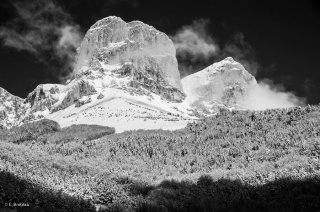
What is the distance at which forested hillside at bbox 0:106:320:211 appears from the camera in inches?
496

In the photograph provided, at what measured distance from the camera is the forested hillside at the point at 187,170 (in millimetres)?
12594

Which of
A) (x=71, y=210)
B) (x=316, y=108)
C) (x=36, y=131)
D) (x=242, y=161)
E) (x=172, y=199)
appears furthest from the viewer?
(x=36, y=131)

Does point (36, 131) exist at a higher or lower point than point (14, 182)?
higher

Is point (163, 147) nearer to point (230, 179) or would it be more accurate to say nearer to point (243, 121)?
point (243, 121)

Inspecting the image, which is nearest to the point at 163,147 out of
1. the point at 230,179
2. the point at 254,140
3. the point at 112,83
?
the point at 254,140

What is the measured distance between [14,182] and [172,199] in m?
5.22

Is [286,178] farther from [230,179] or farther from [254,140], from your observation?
[254,140]

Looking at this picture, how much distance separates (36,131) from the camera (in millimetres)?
46469

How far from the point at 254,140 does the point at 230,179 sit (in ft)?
30.3

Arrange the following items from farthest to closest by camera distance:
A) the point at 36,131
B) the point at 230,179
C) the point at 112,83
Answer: the point at 112,83 → the point at 36,131 → the point at 230,179

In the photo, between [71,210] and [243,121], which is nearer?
[71,210]

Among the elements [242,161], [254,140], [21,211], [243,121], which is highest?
[243,121]

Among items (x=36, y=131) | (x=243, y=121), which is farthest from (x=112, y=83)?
(x=243, y=121)

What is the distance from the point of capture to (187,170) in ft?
70.9
